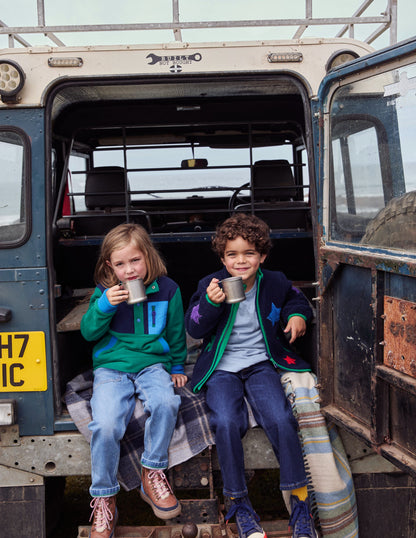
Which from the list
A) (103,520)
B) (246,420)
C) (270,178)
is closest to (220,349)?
(246,420)

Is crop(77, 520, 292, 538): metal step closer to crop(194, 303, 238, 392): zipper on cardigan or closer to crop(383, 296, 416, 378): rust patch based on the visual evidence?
crop(194, 303, 238, 392): zipper on cardigan

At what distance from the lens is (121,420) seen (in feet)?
8.38

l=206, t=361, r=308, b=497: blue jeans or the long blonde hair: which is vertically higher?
the long blonde hair

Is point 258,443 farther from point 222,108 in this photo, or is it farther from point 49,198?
point 222,108

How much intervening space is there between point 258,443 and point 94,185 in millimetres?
2541

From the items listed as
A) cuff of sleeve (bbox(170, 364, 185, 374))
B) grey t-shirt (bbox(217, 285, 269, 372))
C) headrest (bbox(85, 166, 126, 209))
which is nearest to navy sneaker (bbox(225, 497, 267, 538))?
grey t-shirt (bbox(217, 285, 269, 372))

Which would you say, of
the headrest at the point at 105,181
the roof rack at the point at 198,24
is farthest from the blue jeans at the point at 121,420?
the headrest at the point at 105,181

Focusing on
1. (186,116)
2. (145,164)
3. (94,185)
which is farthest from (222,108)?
(94,185)

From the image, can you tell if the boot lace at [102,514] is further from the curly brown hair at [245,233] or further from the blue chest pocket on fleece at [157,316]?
the curly brown hair at [245,233]

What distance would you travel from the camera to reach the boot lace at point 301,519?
238 centimetres

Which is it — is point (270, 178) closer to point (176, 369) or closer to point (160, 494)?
point (176, 369)

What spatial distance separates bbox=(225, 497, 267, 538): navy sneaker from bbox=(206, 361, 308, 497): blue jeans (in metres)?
0.04

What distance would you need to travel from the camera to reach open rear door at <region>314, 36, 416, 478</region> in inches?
78.4

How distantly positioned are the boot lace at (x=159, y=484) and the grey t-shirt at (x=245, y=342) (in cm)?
60
